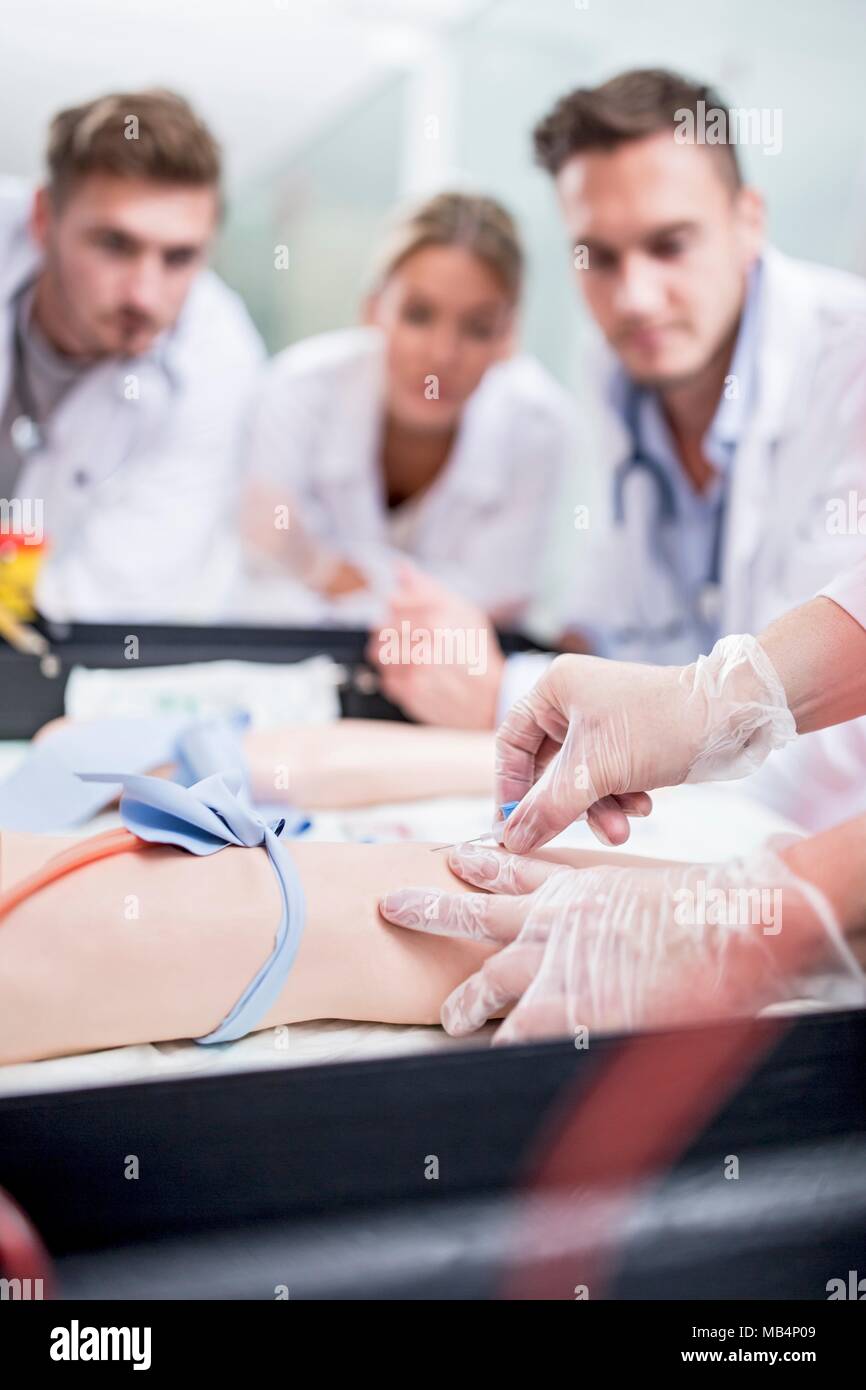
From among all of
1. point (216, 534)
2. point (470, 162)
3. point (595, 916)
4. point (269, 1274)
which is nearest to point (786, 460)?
point (595, 916)

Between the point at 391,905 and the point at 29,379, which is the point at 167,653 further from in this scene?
the point at 391,905

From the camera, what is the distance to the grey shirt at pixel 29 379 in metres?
1.96

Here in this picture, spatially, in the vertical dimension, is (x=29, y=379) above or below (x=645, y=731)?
above

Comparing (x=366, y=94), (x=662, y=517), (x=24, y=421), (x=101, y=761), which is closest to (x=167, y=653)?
(x=101, y=761)

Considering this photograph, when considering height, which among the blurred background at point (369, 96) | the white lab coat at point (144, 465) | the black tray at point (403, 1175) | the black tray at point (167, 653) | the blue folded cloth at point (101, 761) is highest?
the blurred background at point (369, 96)

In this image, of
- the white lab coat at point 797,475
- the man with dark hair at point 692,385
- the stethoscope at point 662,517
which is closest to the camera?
the white lab coat at point 797,475

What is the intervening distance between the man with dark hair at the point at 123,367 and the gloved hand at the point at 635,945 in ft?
4.06

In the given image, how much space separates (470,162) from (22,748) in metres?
2.38

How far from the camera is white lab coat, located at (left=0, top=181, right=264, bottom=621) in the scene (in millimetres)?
2027

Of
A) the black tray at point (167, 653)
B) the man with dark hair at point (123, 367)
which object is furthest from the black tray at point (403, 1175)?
the man with dark hair at point (123, 367)

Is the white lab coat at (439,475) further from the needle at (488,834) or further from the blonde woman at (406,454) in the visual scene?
the needle at (488,834)

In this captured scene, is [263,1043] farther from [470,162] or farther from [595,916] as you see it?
[470,162]

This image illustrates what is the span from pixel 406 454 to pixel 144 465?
21.5 inches

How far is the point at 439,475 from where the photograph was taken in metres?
2.33
